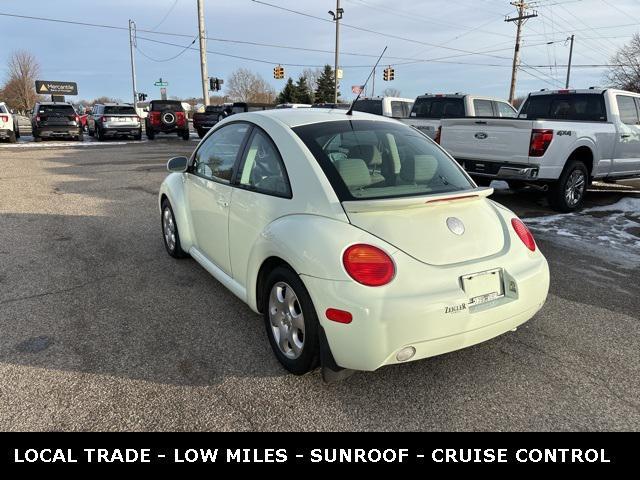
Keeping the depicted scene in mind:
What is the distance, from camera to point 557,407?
272 cm

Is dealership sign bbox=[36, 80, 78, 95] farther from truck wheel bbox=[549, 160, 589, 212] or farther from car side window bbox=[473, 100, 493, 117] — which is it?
truck wheel bbox=[549, 160, 589, 212]

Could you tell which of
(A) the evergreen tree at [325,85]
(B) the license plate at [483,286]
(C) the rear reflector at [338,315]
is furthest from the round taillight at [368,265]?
(A) the evergreen tree at [325,85]

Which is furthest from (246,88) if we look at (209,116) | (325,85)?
(209,116)

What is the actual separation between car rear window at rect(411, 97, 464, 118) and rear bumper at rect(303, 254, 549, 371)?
10387mm

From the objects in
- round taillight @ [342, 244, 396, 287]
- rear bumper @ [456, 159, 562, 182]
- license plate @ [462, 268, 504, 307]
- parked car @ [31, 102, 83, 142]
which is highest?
parked car @ [31, 102, 83, 142]

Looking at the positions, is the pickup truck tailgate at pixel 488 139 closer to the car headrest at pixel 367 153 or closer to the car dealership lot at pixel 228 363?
the car dealership lot at pixel 228 363

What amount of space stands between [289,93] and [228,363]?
66960 millimetres

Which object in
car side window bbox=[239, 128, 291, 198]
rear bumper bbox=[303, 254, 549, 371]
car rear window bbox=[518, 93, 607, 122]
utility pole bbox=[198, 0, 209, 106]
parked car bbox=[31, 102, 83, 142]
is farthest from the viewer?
utility pole bbox=[198, 0, 209, 106]

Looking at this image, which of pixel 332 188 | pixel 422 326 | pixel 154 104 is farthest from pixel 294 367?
pixel 154 104

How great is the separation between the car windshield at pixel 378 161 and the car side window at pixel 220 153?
0.73m

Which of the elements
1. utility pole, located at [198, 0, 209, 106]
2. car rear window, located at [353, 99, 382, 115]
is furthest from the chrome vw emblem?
utility pole, located at [198, 0, 209, 106]

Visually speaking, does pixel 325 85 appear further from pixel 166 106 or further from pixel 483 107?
pixel 483 107

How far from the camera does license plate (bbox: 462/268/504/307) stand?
8.71ft

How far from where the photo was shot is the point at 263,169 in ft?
11.0
